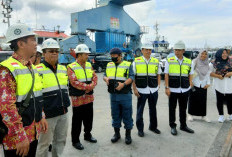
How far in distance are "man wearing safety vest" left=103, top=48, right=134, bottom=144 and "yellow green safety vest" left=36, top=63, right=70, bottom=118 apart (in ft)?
3.57

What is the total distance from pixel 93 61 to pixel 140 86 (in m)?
12.6

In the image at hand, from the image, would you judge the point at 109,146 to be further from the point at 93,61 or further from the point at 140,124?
the point at 93,61

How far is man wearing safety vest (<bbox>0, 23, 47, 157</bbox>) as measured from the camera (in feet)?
5.17

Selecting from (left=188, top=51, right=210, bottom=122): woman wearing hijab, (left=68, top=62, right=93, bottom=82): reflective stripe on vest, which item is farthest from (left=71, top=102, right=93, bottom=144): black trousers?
(left=188, top=51, right=210, bottom=122): woman wearing hijab

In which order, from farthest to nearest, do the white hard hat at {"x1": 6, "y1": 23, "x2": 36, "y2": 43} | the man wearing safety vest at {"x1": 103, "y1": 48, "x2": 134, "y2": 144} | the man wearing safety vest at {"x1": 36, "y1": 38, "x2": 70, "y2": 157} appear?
the man wearing safety vest at {"x1": 103, "y1": 48, "x2": 134, "y2": 144} < the man wearing safety vest at {"x1": 36, "y1": 38, "x2": 70, "y2": 157} < the white hard hat at {"x1": 6, "y1": 23, "x2": 36, "y2": 43}

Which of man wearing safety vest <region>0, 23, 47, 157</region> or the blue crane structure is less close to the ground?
the blue crane structure

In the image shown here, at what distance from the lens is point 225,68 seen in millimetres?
4574

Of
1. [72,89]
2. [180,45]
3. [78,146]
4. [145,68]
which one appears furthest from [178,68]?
[78,146]

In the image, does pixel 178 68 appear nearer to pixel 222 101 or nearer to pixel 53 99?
pixel 222 101

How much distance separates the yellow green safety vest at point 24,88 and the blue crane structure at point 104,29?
1494 centimetres

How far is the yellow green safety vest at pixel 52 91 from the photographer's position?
2598 mm

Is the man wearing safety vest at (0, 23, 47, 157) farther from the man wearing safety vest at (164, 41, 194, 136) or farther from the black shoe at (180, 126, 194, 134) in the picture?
the black shoe at (180, 126, 194, 134)

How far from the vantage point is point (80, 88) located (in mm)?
3229

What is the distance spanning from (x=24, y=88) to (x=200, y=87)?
4.24m
